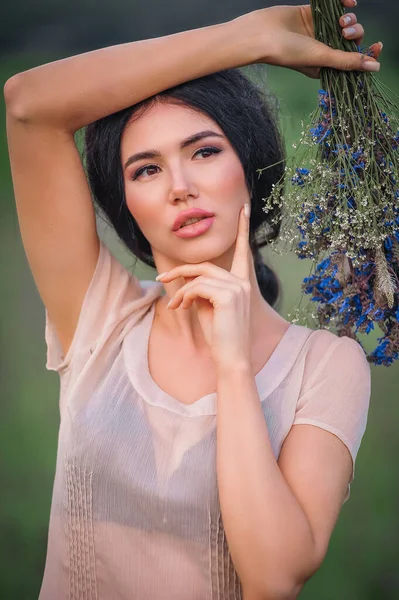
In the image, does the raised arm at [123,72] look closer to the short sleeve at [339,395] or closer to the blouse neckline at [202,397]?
the blouse neckline at [202,397]

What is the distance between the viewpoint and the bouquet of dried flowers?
67.0 inches

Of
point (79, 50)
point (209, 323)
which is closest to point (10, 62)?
point (79, 50)

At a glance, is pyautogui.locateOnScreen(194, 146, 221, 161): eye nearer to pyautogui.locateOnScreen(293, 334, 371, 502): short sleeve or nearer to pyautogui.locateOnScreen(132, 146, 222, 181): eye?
pyautogui.locateOnScreen(132, 146, 222, 181): eye

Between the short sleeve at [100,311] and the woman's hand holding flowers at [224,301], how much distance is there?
0.24 meters

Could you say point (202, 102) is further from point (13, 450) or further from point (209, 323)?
point (13, 450)

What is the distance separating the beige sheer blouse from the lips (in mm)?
311

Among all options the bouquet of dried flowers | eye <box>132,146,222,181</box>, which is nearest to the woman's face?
eye <box>132,146,222,181</box>

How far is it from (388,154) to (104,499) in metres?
0.89

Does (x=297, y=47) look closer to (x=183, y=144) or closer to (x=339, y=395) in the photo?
(x=183, y=144)

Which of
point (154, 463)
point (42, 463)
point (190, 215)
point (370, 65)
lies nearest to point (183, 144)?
point (190, 215)

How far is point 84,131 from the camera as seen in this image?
198 centimetres

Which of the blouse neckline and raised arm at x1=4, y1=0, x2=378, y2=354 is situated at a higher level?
raised arm at x1=4, y1=0, x2=378, y2=354

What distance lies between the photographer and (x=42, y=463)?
11.4 ft

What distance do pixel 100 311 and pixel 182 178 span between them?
1.26 ft
